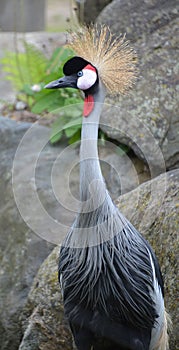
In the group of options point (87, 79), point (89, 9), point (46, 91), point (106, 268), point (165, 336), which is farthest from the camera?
point (89, 9)

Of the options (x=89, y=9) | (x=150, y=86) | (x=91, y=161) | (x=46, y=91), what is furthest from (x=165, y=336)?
(x=89, y=9)

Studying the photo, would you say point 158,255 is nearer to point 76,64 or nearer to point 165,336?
point 165,336

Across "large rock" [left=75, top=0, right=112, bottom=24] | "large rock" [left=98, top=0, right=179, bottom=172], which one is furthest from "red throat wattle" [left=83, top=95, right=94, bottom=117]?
"large rock" [left=75, top=0, right=112, bottom=24]

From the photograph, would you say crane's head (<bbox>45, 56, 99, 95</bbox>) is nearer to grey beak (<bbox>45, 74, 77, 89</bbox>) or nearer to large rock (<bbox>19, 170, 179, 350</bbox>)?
grey beak (<bbox>45, 74, 77, 89</bbox>)

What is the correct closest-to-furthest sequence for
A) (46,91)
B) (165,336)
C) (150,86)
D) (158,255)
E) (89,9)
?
1. (165,336)
2. (158,255)
3. (150,86)
4. (46,91)
5. (89,9)

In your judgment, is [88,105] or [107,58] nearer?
[88,105]

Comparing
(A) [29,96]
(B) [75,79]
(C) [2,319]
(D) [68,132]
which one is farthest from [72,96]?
(B) [75,79]

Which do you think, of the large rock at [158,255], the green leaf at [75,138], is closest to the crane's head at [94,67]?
the large rock at [158,255]

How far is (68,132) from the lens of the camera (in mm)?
4734

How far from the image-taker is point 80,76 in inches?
116

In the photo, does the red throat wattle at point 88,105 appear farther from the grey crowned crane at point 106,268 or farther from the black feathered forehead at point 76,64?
the black feathered forehead at point 76,64

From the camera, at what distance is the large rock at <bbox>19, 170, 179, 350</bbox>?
3514 millimetres

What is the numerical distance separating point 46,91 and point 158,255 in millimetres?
1838

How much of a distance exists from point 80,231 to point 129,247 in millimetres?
230
